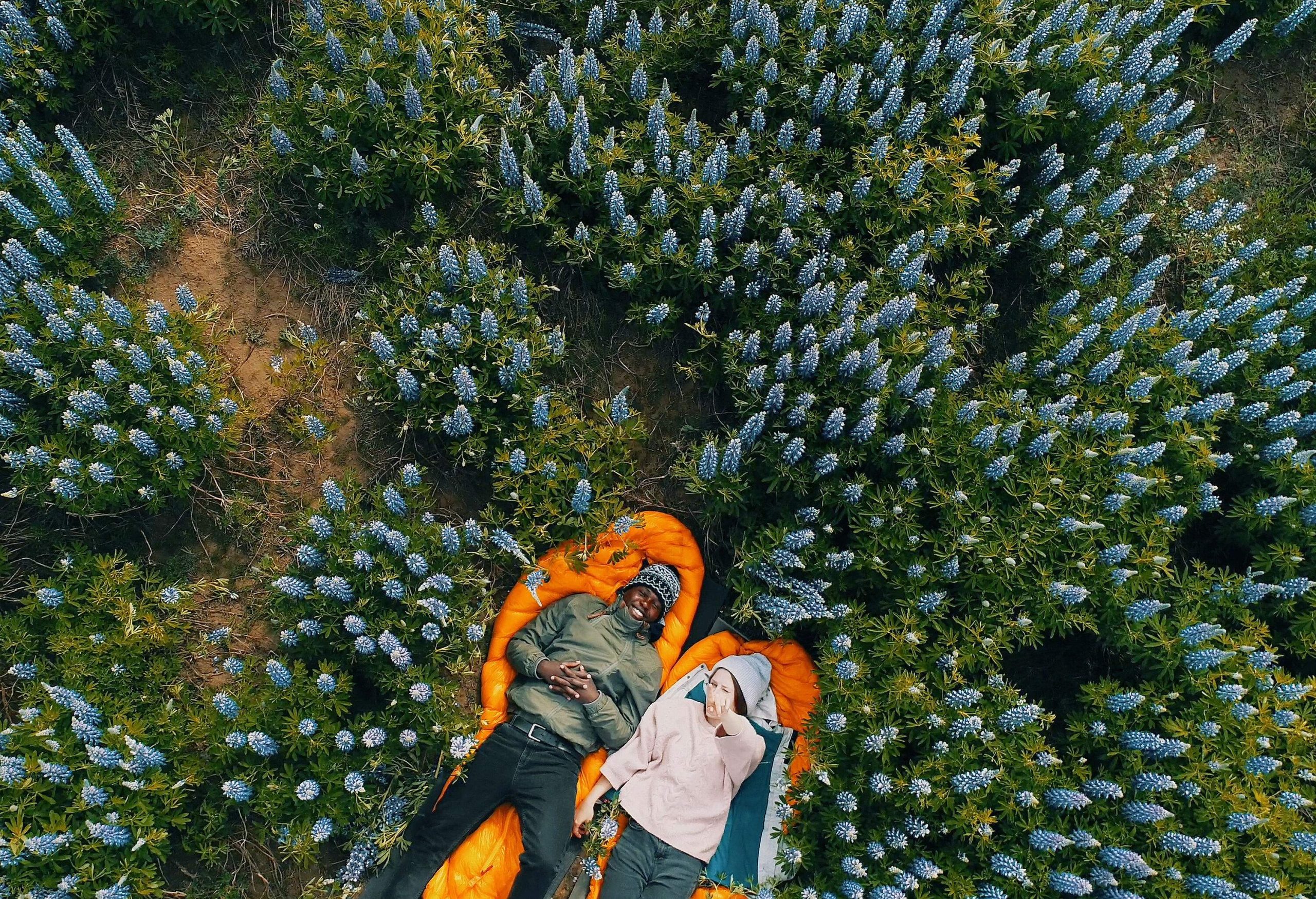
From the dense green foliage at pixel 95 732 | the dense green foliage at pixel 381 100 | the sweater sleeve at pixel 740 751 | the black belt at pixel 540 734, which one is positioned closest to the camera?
the dense green foliage at pixel 95 732

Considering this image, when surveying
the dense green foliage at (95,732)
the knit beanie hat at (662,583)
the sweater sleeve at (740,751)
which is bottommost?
the dense green foliage at (95,732)

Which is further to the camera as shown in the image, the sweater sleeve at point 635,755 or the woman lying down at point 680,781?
the sweater sleeve at point 635,755

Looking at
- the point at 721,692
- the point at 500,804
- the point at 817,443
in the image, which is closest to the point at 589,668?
the point at 721,692

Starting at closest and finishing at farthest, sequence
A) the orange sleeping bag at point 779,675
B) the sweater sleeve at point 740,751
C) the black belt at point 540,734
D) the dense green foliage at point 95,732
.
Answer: the dense green foliage at point 95,732
the black belt at point 540,734
the orange sleeping bag at point 779,675
the sweater sleeve at point 740,751

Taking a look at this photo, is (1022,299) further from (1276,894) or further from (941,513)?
(1276,894)

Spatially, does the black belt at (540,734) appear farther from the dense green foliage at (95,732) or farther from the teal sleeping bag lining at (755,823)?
the dense green foliage at (95,732)

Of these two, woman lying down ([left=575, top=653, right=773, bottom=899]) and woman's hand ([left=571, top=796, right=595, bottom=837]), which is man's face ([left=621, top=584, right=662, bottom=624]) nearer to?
woman lying down ([left=575, top=653, right=773, bottom=899])

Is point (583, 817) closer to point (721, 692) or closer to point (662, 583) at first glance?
point (721, 692)

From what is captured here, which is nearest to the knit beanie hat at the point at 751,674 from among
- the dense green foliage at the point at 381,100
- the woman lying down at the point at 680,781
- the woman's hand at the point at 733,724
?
the woman lying down at the point at 680,781
